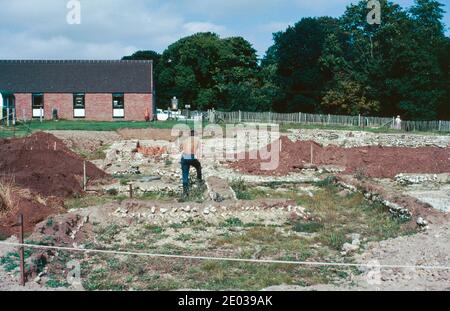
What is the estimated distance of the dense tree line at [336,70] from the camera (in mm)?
48125

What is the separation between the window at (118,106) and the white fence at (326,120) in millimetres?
8278

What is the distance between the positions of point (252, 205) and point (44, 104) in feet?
114

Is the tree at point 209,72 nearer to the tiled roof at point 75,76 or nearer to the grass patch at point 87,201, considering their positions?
the tiled roof at point 75,76

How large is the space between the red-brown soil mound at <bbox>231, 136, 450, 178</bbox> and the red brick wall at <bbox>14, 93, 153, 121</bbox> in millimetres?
18268

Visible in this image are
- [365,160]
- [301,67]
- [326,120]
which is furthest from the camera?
[301,67]

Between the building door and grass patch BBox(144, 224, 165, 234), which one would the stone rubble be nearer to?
the building door

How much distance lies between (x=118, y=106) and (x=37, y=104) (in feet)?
23.1

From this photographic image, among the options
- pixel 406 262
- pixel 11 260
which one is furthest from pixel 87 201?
pixel 406 262

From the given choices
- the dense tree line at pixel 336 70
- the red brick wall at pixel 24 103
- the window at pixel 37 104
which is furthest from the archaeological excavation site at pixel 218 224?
the dense tree line at pixel 336 70

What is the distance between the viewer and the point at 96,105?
145 feet

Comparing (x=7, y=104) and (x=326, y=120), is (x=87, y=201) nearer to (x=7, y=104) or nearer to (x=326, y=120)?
(x=7, y=104)

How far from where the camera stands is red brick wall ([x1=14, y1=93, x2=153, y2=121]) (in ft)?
144

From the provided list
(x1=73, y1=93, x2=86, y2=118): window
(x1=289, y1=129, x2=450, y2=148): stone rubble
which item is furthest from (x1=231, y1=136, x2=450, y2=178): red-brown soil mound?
(x1=73, y1=93, x2=86, y2=118): window

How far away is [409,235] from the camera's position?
11219 millimetres
